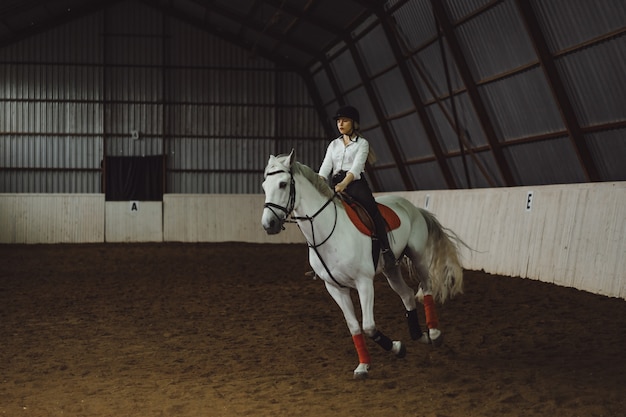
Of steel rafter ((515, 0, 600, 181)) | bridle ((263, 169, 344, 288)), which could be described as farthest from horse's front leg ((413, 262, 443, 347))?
steel rafter ((515, 0, 600, 181))

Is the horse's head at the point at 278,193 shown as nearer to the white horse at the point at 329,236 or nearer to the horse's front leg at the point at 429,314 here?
the white horse at the point at 329,236

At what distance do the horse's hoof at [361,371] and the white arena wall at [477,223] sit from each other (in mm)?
5647

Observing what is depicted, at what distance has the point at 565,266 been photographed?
12.4 meters

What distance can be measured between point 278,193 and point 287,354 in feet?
7.61

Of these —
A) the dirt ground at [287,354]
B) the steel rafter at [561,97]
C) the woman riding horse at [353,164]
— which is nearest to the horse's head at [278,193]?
the woman riding horse at [353,164]

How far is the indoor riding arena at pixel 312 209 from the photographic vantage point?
21.5ft

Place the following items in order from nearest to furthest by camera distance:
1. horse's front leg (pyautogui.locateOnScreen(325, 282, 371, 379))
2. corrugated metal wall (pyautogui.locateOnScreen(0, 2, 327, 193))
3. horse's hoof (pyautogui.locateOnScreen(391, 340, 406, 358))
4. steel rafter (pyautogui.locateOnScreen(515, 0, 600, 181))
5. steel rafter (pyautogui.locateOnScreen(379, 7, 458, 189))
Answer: horse's front leg (pyautogui.locateOnScreen(325, 282, 371, 379))
horse's hoof (pyautogui.locateOnScreen(391, 340, 406, 358))
steel rafter (pyautogui.locateOnScreen(515, 0, 600, 181))
steel rafter (pyautogui.locateOnScreen(379, 7, 458, 189))
corrugated metal wall (pyautogui.locateOnScreen(0, 2, 327, 193))

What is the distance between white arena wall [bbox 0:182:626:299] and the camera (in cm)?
1155

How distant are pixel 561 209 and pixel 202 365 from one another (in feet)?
25.9

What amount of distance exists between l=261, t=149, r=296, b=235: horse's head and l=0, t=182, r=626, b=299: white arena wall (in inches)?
256

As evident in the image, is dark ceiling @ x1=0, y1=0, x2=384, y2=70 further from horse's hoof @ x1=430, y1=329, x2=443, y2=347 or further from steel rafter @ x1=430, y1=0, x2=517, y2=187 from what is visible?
horse's hoof @ x1=430, y1=329, x2=443, y2=347

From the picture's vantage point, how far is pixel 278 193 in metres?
6.20

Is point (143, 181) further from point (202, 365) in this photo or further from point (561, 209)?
point (202, 365)

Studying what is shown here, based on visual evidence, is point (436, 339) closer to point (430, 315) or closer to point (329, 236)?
point (430, 315)
